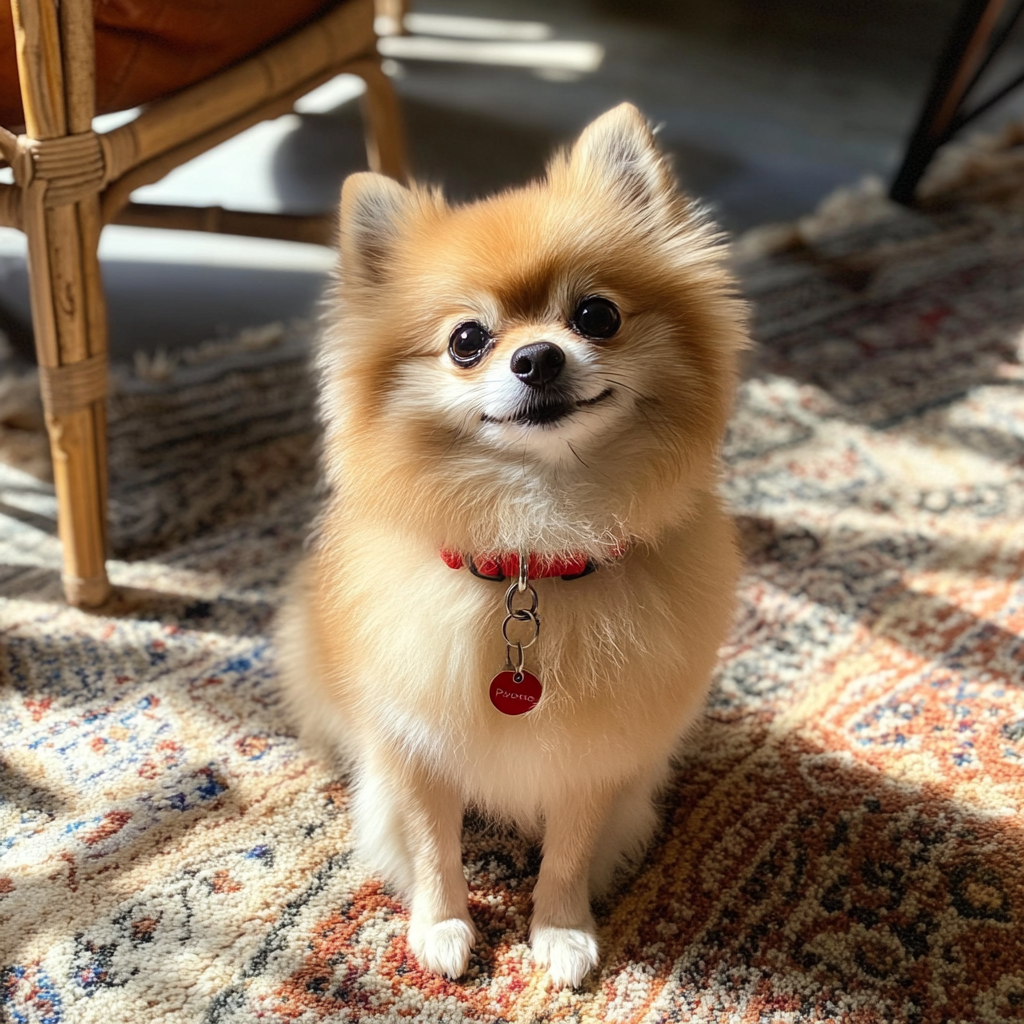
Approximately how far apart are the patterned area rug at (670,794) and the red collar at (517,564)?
384 mm

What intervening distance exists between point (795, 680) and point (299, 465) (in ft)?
2.86

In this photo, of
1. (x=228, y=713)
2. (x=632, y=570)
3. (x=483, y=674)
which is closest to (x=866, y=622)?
(x=632, y=570)

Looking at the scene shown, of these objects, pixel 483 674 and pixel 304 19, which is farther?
pixel 304 19

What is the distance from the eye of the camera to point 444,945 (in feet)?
3.31

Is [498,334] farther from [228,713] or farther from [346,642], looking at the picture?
[228,713]

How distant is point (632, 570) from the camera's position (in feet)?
3.14

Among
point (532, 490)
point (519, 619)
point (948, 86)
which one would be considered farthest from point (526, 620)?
point (948, 86)

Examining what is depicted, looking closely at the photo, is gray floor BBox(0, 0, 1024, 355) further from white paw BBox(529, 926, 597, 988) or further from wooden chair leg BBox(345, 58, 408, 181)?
white paw BBox(529, 926, 597, 988)

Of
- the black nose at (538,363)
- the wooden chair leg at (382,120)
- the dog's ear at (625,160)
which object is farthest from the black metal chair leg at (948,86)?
the black nose at (538,363)

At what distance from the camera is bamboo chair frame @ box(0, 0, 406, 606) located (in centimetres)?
112

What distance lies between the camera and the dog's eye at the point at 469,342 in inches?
35.7

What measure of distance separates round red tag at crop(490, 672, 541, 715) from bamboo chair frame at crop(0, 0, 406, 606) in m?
0.71

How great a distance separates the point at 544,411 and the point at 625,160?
297 millimetres

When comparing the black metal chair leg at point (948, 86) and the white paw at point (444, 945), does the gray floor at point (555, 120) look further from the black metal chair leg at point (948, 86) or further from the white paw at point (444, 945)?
the white paw at point (444, 945)
